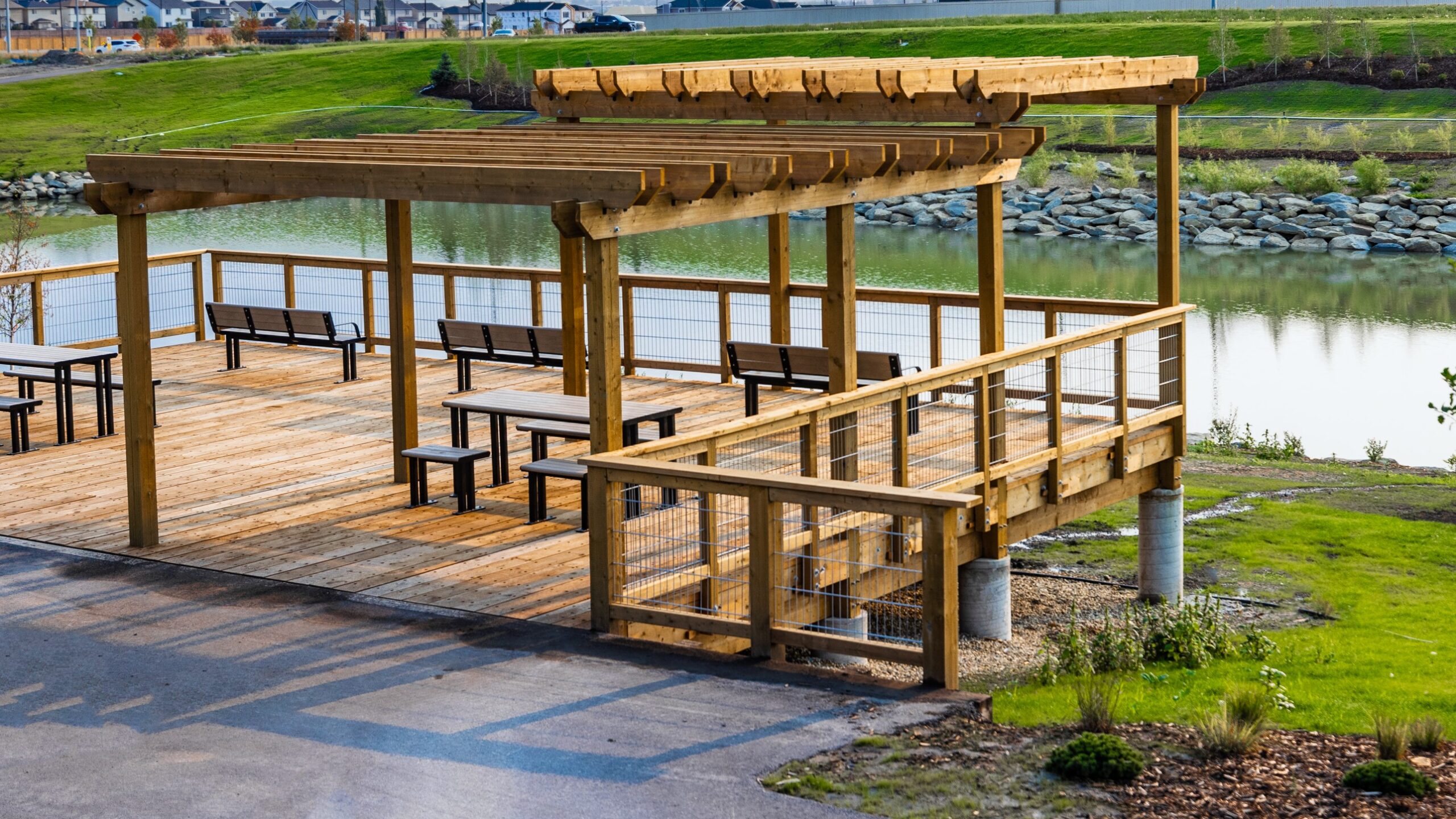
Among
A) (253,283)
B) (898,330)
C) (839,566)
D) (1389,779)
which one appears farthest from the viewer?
(253,283)

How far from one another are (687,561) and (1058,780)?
115 inches

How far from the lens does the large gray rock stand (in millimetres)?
38781

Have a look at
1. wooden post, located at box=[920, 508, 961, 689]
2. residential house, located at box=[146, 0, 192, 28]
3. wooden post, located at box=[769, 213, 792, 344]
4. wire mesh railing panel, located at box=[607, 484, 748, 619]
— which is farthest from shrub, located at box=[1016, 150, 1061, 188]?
residential house, located at box=[146, 0, 192, 28]

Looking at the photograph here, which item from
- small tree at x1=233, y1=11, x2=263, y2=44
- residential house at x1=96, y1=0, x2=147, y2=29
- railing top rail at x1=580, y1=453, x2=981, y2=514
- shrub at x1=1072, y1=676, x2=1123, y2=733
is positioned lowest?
shrub at x1=1072, y1=676, x2=1123, y2=733

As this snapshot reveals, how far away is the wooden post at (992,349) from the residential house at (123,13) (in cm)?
15861

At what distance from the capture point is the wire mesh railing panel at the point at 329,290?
93.2 feet

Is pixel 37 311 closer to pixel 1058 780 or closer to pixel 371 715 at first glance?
pixel 371 715

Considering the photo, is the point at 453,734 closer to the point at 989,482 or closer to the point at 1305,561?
the point at 989,482

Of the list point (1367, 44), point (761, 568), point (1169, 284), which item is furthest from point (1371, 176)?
point (761, 568)

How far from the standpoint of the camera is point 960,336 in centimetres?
2344

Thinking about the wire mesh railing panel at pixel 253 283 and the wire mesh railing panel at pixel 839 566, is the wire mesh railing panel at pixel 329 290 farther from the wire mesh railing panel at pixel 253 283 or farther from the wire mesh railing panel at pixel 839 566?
the wire mesh railing panel at pixel 839 566

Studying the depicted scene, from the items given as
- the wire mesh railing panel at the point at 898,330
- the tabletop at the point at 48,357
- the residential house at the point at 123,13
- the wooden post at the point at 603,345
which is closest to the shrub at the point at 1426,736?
the wooden post at the point at 603,345

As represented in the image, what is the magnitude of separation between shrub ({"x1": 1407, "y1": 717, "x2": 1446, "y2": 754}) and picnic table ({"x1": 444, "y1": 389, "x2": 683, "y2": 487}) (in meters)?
5.11

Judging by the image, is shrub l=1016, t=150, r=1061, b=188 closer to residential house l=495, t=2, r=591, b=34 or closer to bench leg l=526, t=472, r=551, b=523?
bench leg l=526, t=472, r=551, b=523
